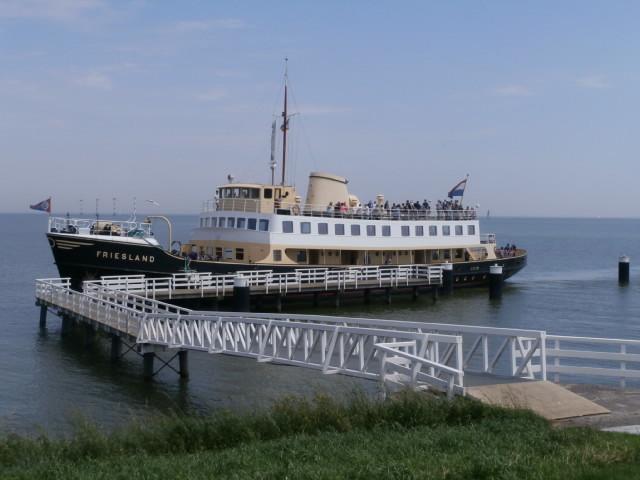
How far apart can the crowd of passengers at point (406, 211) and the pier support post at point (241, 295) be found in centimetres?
1133

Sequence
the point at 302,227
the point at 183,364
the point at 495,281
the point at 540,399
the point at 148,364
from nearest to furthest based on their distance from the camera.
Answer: the point at 540,399
the point at 183,364
the point at 148,364
the point at 302,227
the point at 495,281

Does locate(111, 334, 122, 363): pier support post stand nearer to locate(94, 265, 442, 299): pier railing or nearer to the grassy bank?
locate(94, 265, 442, 299): pier railing

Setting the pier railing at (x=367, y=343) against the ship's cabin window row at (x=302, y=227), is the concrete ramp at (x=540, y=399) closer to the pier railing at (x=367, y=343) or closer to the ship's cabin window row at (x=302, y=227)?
the pier railing at (x=367, y=343)

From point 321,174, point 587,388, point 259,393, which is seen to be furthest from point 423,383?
point 321,174

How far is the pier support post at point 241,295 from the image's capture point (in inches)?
1276

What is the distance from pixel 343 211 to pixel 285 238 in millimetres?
4692

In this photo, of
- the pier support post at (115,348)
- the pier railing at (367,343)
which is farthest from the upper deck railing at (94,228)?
the pier support post at (115,348)

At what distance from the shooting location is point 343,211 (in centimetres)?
4366

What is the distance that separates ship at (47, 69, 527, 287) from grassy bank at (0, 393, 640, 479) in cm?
2634

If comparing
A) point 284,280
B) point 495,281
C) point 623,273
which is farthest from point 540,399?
point 623,273

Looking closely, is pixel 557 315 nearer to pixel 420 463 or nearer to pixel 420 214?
pixel 420 214

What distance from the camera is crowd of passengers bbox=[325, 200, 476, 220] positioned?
145 ft

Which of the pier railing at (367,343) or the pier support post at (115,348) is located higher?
the pier railing at (367,343)

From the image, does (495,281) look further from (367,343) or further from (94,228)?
(367,343)
